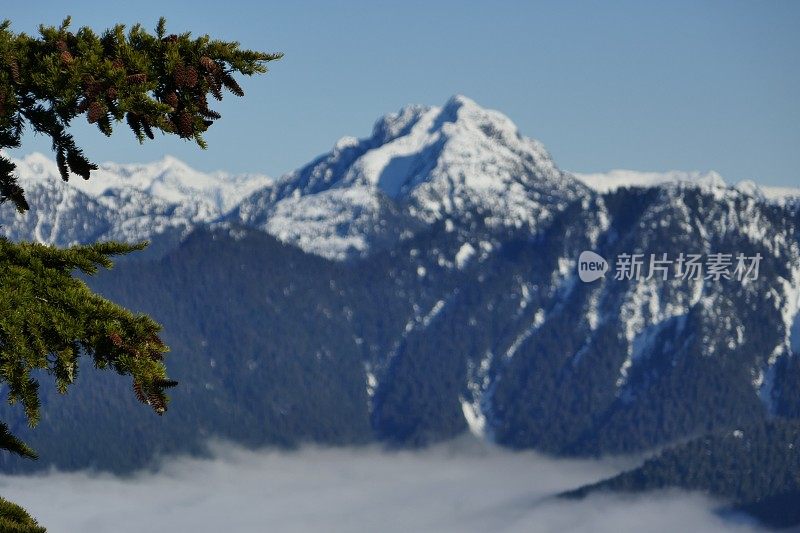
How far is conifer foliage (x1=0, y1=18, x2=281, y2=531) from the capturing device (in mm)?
30641

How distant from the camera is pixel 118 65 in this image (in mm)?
31656

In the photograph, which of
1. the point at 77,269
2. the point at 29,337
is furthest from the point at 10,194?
the point at 29,337

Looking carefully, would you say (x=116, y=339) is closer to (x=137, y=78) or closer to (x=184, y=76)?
(x=137, y=78)

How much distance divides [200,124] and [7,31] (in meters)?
3.93

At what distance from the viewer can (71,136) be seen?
32.4 meters

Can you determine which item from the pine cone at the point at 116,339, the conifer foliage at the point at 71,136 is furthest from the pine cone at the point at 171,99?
the pine cone at the point at 116,339

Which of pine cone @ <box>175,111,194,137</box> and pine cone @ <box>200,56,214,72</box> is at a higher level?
pine cone @ <box>200,56,214,72</box>

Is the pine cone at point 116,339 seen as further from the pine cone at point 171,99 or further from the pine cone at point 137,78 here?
the pine cone at point 137,78

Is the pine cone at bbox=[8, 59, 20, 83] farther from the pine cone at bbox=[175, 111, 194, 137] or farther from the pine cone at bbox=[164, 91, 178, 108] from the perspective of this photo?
the pine cone at bbox=[175, 111, 194, 137]

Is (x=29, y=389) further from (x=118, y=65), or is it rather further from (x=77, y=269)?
(x=118, y=65)

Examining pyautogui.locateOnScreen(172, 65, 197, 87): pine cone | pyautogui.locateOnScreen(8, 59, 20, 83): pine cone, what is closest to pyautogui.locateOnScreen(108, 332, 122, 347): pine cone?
pyautogui.locateOnScreen(172, 65, 197, 87): pine cone

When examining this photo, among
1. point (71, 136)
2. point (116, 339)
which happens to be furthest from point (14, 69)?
point (116, 339)

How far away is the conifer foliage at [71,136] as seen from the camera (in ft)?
101

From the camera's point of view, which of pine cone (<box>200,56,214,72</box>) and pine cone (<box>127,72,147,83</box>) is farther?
pine cone (<box>200,56,214,72</box>)
